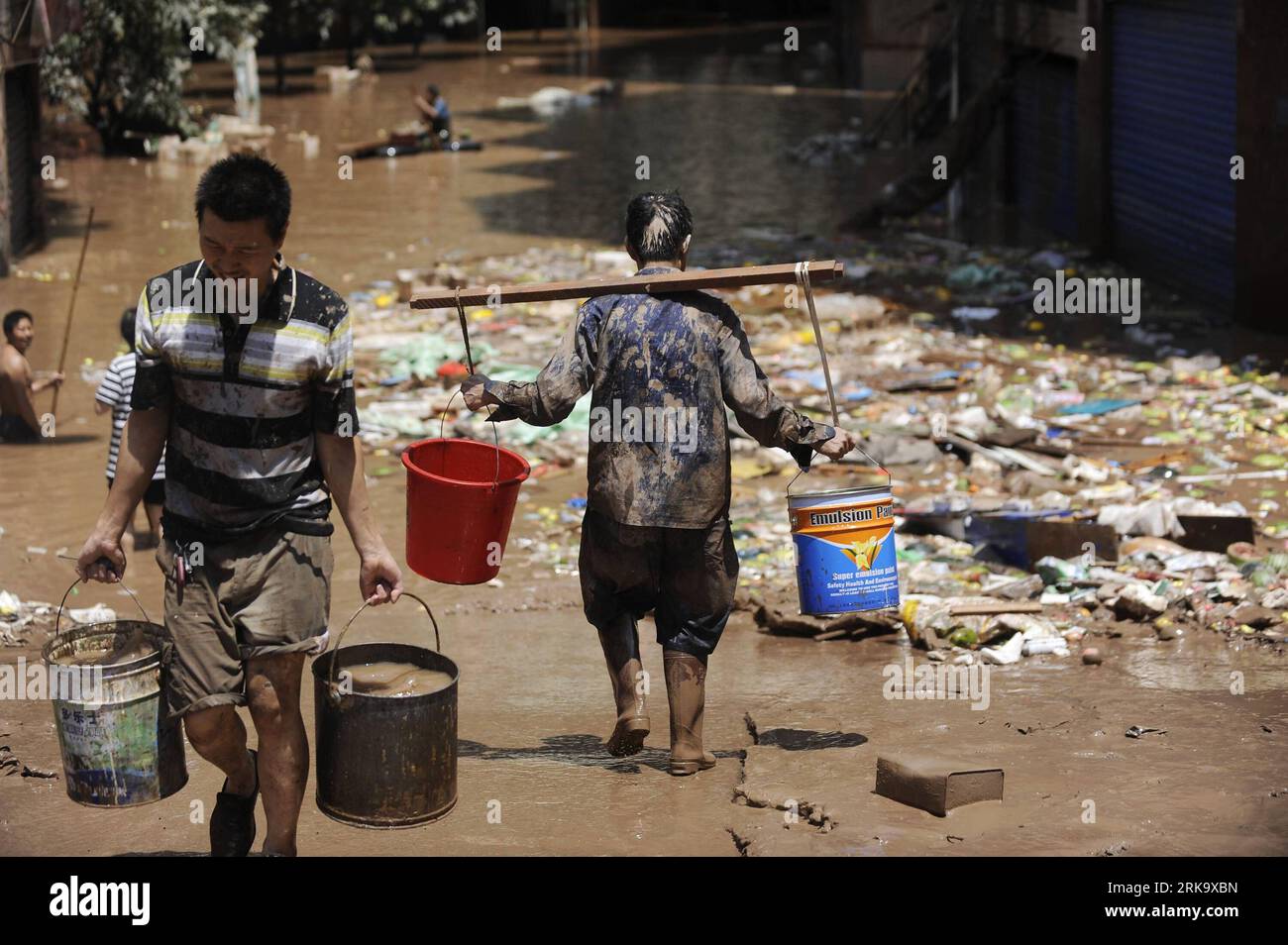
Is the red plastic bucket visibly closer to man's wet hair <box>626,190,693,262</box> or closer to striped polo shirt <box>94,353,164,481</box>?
man's wet hair <box>626,190,693,262</box>

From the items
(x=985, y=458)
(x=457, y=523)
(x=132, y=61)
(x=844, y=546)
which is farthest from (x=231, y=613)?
(x=132, y=61)

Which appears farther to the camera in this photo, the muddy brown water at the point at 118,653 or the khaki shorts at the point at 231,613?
the muddy brown water at the point at 118,653

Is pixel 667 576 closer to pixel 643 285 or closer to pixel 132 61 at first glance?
pixel 643 285

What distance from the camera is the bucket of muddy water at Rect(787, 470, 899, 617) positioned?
486 cm

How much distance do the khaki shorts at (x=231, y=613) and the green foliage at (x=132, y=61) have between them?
60.8 ft

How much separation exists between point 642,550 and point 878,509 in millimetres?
796

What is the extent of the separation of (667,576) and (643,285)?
35.9 inches

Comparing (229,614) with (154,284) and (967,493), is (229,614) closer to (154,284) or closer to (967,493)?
(154,284)

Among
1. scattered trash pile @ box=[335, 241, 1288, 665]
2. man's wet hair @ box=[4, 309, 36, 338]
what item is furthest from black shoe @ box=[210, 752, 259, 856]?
man's wet hair @ box=[4, 309, 36, 338]

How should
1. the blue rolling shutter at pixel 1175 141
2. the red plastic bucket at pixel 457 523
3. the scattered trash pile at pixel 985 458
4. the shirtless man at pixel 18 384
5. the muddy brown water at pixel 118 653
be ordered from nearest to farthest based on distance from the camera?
the muddy brown water at pixel 118 653
the red plastic bucket at pixel 457 523
the scattered trash pile at pixel 985 458
the shirtless man at pixel 18 384
the blue rolling shutter at pixel 1175 141

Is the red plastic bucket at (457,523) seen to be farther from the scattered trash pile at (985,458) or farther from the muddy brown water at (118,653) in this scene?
the muddy brown water at (118,653)

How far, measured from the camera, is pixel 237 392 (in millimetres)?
3662

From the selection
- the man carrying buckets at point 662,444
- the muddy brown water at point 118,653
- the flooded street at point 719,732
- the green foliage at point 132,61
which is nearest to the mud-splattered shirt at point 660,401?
the man carrying buckets at point 662,444

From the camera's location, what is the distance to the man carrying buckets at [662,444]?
4594mm
